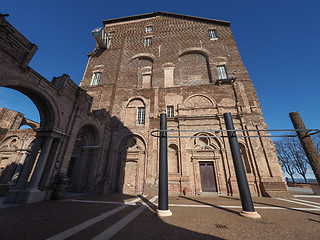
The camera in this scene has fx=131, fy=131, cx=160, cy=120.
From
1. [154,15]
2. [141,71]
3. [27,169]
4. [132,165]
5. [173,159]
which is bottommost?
[27,169]

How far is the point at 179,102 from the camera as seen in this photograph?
47.3 ft

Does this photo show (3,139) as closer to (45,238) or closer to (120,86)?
(120,86)

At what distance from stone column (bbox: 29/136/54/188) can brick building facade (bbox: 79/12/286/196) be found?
16.0 ft

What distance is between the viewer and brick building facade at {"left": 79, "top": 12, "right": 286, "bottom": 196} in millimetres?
11086

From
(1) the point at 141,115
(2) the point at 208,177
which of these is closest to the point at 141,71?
(1) the point at 141,115

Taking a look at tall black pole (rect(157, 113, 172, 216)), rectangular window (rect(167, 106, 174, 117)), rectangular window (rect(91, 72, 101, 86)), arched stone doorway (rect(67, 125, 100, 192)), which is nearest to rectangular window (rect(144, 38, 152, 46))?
rectangular window (rect(91, 72, 101, 86))

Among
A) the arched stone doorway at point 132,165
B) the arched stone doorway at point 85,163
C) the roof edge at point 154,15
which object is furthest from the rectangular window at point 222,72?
the arched stone doorway at point 85,163

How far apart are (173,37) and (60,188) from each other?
71.9ft

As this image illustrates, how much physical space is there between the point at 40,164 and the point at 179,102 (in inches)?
480

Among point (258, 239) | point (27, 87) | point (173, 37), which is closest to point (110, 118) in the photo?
point (27, 87)

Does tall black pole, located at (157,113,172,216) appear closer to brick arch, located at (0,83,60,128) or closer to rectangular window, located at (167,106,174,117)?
brick arch, located at (0,83,60,128)

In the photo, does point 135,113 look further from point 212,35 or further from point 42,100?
point 212,35

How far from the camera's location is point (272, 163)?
1034 cm

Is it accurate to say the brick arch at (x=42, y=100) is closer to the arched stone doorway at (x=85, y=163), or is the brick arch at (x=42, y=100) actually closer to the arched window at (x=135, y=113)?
the arched stone doorway at (x=85, y=163)
